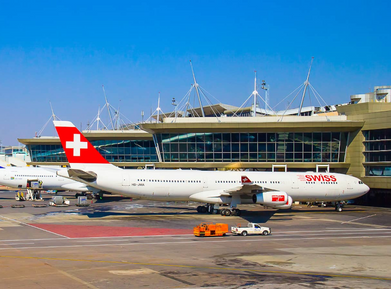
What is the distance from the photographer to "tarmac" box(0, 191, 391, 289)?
19.7 metres

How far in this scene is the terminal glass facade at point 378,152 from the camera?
58.1 m

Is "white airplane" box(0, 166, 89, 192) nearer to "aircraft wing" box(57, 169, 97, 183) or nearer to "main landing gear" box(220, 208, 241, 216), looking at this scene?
"aircraft wing" box(57, 169, 97, 183)

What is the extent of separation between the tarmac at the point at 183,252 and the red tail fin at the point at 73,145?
6.10 meters

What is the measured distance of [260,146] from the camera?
65.3 m

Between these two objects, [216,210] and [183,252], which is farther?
[216,210]

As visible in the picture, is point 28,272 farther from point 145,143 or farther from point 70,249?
point 145,143

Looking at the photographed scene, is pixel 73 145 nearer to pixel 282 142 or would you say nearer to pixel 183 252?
pixel 183 252

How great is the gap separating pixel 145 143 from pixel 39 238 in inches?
2230

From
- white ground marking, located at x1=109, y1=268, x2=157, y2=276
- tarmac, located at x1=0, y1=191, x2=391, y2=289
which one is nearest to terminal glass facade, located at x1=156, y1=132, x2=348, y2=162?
tarmac, located at x1=0, y1=191, x2=391, y2=289

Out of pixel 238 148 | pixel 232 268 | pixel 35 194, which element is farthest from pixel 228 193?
pixel 35 194

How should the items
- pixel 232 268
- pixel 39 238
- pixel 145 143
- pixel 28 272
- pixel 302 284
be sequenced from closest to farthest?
pixel 302 284
pixel 28 272
pixel 232 268
pixel 39 238
pixel 145 143

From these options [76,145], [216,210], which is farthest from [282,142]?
[76,145]

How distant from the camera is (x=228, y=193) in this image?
46656mm

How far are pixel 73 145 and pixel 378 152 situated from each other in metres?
41.3
